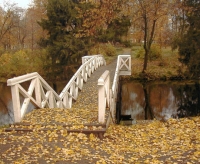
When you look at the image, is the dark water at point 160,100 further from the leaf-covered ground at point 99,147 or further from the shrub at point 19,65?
the shrub at point 19,65

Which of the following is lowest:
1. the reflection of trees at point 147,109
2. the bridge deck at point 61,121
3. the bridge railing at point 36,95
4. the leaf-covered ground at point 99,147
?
the reflection of trees at point 147,109

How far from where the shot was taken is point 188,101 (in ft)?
53.0

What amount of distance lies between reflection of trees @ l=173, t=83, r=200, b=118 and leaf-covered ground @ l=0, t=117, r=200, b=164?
8.36 m

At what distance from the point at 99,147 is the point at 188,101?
12.9 meters

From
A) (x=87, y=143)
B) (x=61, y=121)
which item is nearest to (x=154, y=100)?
(x=61, y=121)

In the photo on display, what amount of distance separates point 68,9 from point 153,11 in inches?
284

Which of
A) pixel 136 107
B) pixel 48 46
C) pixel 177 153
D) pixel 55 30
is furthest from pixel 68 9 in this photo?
pixel 177 153

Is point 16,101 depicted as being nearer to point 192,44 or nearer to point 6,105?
point 6,105

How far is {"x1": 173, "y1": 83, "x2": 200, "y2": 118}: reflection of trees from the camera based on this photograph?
1409 cm

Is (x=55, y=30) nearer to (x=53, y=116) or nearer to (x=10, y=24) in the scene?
(x=10, y=24)

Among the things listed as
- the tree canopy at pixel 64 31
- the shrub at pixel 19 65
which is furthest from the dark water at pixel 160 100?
the shrub at pixel 19 65

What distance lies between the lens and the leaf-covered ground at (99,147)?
13.4 feet

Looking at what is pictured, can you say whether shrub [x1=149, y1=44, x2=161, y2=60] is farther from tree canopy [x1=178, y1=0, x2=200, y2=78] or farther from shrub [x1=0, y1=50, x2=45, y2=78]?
shrub [x1=0, y1=50, x2=45, y2=78]

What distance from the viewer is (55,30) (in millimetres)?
21625
